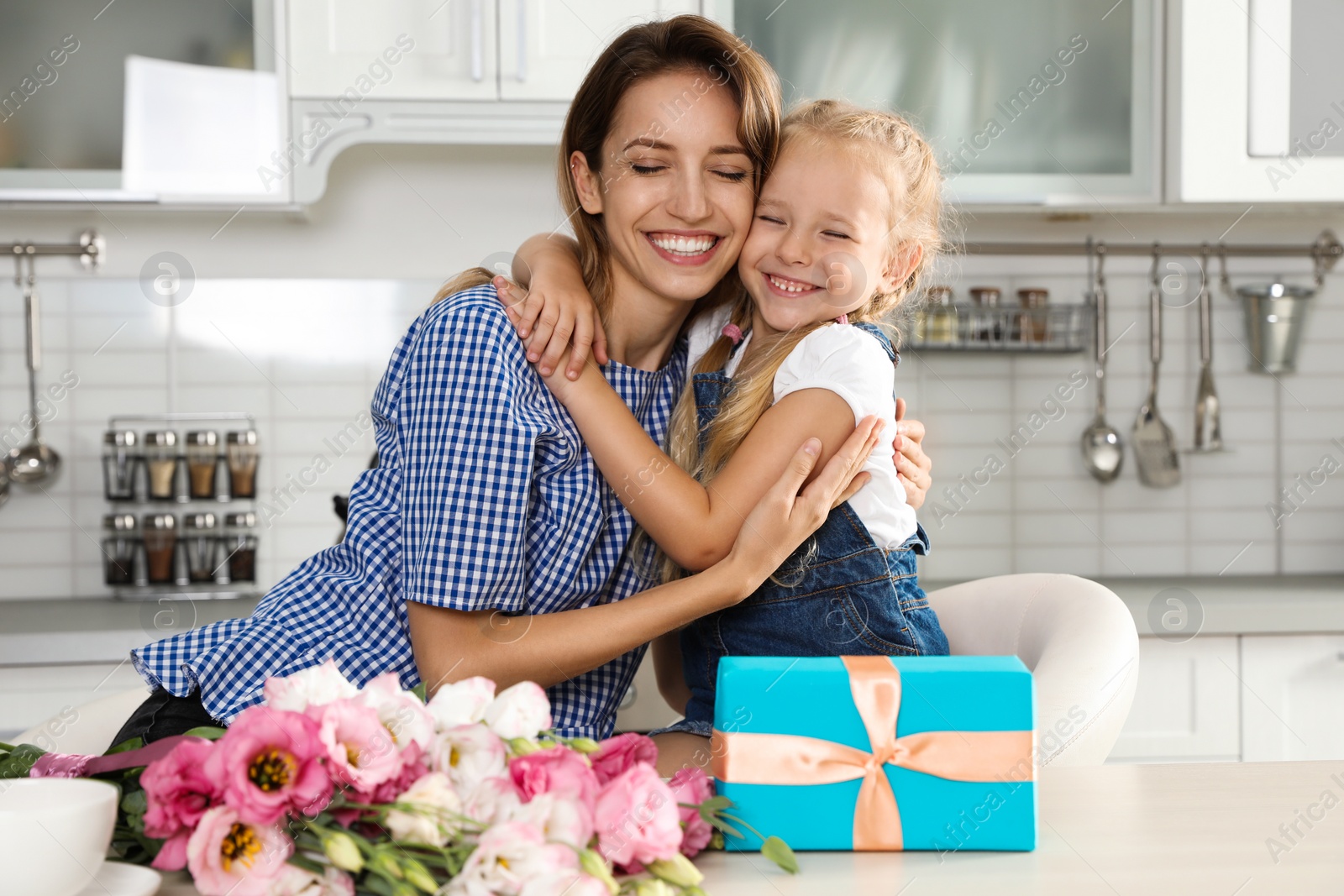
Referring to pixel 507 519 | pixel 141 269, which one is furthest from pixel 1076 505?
pixel 141 269

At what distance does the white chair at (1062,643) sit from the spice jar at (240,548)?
128 cm

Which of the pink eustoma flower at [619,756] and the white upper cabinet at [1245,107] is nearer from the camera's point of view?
the pink eustoma flower at [619,756]

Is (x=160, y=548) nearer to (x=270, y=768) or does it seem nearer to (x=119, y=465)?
(x=119, y=465)

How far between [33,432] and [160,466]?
279mm

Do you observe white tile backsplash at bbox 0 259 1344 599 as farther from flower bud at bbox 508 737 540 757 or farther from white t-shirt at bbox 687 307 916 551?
flower bud at bbox 508 737 540 757

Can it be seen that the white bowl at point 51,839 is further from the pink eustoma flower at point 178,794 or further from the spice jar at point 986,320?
the spice jar at point 986,320

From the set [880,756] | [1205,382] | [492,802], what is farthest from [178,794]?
[1205,382]

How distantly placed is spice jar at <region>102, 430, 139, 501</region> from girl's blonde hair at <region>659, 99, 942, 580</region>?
1.34m

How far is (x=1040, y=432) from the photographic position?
234cm

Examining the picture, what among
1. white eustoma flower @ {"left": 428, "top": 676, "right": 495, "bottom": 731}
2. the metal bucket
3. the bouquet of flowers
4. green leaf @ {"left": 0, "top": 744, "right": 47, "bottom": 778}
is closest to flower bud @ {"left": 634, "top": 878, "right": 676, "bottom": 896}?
the bouquet of flowers

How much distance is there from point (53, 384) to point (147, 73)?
64cm

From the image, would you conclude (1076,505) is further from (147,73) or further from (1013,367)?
(147,73)

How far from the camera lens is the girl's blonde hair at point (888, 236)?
1.11 meters

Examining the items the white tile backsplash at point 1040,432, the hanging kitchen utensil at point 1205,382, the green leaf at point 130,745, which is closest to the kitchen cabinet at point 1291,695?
the white tile backsplash at point 1040,432
